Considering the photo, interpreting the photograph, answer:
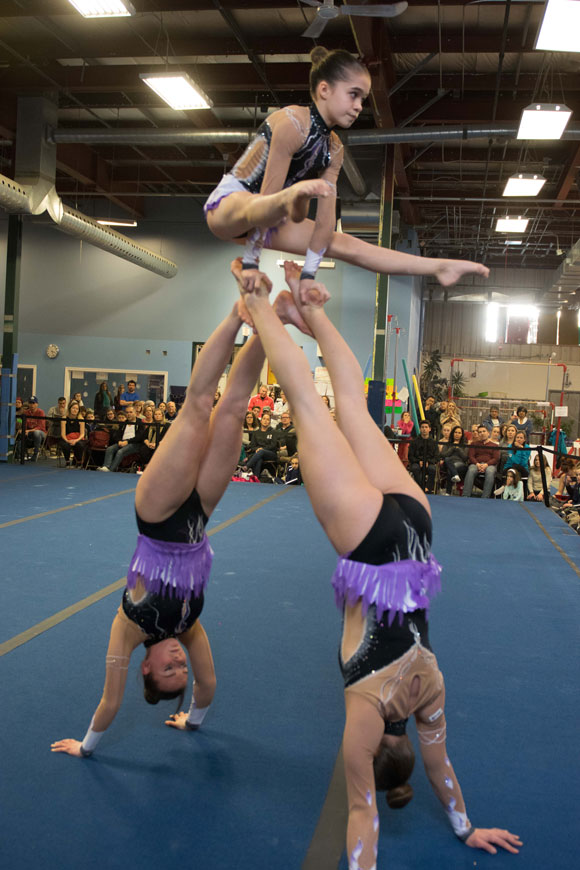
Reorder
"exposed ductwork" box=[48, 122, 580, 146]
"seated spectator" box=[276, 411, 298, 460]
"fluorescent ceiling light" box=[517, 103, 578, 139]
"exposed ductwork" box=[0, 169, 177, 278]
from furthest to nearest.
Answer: "seated spectator" box=[276, 411, 298, 460], "exposed ductwork" box=[0, 169, 177, 278], "exposed ductwork" box=[48, 122, 580, 146], "fluorescent ceiling light" box=[517, 103, 578, 139]

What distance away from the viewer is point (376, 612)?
190 centimetres

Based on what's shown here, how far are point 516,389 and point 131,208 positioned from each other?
1247 cm

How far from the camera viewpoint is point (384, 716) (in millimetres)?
1852

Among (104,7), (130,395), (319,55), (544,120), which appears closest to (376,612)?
(319,55)

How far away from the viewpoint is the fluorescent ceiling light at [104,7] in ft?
19.8

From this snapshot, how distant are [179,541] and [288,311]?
0.87 metres

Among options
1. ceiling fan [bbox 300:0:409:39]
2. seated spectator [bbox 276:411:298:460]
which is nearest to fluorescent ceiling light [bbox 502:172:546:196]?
seated spectator [bbox 276:411:298:460]

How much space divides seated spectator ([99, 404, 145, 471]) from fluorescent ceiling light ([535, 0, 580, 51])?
6.49 meters

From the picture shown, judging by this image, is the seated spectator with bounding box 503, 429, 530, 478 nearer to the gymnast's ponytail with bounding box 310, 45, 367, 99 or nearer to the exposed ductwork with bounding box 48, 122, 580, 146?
the exposed ductwork with bounding box 48, 122, 580, 146

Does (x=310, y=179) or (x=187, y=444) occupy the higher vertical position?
(x=310, y=179)

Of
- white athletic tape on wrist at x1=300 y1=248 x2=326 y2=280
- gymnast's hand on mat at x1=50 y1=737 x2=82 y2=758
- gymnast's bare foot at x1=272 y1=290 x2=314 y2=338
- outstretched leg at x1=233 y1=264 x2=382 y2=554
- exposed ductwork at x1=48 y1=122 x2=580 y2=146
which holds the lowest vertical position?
gymnast's hand on mat at x1=50 y1=737 x2=82 y2=758

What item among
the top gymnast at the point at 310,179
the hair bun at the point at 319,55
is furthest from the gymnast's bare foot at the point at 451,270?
the hair bun at the point at 319,55

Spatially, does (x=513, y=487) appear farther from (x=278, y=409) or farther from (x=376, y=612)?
(x=376, y=612)

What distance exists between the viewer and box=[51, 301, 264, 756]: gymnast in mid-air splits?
2.32m
